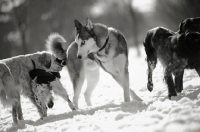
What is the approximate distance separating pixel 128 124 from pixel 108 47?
210 centimetres

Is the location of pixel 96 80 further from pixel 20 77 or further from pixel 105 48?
pixel 20 77

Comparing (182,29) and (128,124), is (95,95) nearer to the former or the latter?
(182,29)

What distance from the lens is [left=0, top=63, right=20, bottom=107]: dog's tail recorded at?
15.0 feet

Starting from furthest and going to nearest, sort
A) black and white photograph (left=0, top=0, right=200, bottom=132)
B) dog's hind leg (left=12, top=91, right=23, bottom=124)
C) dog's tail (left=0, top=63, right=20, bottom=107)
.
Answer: dog's hind leg (left=12, top=91, right=23, bottom=124), dog's tail (left=0, top=63, right=20, bottom=107), black and white photograph (left=0, top=0, right=200, bottom=132)

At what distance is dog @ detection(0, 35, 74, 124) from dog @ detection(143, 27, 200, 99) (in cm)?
255

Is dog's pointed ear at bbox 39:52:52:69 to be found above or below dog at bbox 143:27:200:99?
above

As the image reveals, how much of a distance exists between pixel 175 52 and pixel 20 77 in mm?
3601

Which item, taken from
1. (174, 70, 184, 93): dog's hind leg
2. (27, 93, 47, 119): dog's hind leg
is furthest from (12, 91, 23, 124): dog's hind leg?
(174, 70, 184, 93): dog's hind leg

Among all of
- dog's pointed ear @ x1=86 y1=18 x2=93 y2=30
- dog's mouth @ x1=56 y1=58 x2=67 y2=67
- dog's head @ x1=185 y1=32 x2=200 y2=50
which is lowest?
dog's head @ x1=185 y1=32 x2=200 y2=50

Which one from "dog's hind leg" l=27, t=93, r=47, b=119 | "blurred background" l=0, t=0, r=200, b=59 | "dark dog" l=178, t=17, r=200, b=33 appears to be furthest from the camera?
"blurred background" l=0, t=0, r=200, b=59

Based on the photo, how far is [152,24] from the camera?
203 ft

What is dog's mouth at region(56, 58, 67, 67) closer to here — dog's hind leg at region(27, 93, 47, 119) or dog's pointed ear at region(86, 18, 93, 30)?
dog's hind leg at region(27, 93, 47, 119)

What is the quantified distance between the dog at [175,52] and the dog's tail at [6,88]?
3.18 meters

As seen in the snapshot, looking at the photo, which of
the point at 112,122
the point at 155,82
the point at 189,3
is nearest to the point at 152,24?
the point at 189,3
